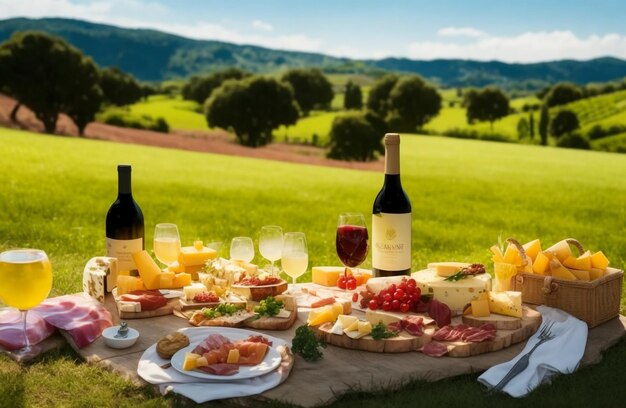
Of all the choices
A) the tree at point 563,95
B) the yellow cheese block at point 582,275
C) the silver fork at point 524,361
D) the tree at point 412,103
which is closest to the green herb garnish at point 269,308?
the silver fork at point 524,361

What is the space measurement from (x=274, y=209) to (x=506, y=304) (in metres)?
12.5

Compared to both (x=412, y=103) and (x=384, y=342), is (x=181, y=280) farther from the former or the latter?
(x=412, y=103)

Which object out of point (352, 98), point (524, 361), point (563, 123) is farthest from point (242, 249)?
point (352, 98)

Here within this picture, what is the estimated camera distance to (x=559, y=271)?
5293 millimetres

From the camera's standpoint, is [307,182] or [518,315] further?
[307,182]

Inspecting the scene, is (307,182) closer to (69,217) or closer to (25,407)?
(69,217)

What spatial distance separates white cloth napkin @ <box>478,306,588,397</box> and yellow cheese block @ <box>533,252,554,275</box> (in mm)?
346

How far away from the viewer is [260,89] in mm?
55781

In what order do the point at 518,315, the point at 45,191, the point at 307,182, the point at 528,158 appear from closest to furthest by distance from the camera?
the point at 518,315 < the point at 45,191 < the point at 307,182 < the point at 528,158

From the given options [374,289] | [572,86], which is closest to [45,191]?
[374,289]

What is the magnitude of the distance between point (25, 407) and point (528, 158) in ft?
118

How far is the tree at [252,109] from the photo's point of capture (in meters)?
54.5

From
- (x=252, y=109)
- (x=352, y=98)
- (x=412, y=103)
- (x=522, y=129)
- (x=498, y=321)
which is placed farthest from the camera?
(x=352, y=98)

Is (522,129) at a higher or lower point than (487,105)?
lower
